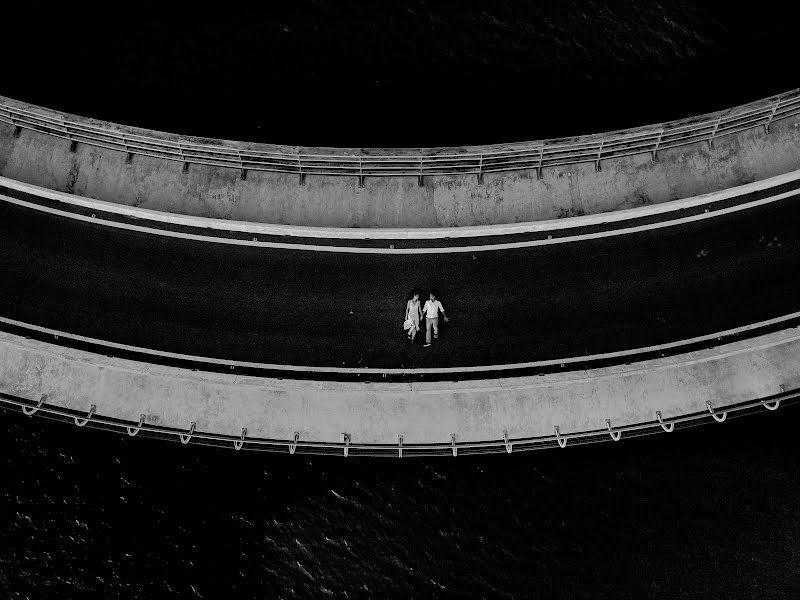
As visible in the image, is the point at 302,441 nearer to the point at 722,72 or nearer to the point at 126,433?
the point at 126,433

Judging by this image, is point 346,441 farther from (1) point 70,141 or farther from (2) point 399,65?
(2) point 399,65

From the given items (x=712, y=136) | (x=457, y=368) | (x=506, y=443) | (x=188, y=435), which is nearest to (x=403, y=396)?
(x=457, y=368)

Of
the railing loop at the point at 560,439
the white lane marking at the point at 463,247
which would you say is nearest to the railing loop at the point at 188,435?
the white lane marking at the point at 463,247

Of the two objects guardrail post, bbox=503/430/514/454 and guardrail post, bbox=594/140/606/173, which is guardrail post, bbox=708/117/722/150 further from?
guardrail post, bbox=503/430/514/454


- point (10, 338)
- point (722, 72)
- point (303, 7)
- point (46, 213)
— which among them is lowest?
point (10, 338)

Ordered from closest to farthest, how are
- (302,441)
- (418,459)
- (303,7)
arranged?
(302,441) < (418,459) < (303,7)

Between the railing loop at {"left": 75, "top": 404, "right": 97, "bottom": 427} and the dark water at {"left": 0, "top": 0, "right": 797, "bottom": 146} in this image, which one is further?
the dark water at {"left": 0, "top": 0, "right": 797, "bottom": 146}

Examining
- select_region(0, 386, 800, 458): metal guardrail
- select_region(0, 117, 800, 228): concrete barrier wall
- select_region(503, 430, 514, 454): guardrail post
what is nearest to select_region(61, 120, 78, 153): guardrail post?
select_region(0, 117, 800, 228): concrete barrier wall

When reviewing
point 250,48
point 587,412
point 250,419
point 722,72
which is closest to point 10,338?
point 250,419
